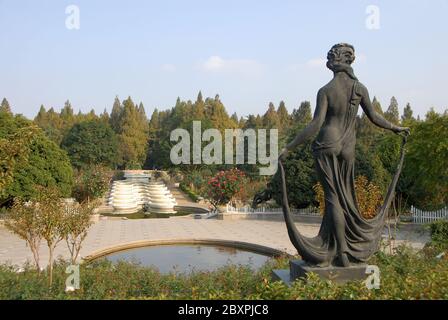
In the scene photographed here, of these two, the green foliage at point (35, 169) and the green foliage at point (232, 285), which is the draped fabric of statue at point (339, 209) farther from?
the green foliage at point (35, 169)

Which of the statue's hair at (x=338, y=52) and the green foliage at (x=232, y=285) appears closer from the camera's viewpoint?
the green foliage at (x=232, y=285)

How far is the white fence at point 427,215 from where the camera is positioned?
17.9 m

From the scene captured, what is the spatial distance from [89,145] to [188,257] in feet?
115

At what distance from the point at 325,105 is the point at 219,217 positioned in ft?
52.4

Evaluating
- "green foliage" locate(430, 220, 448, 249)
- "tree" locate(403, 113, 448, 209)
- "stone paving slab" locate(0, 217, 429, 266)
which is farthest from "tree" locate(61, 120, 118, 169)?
"green foliage" locate(430, 220, 448, 249)

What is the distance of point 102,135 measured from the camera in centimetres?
4684

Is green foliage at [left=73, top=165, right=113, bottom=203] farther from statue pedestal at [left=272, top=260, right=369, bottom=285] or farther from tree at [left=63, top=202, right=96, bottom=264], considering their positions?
statue pedestal at [left=272, top=260, right=369, bottom=285]

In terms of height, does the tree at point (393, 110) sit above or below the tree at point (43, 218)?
above

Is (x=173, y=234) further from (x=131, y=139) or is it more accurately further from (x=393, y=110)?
(x=393, y=110)

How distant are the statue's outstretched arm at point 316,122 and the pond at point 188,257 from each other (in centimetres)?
647

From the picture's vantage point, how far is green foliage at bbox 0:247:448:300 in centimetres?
473

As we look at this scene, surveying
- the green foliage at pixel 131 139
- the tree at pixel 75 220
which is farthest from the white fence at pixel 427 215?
the green foliage at pixel 131 139
